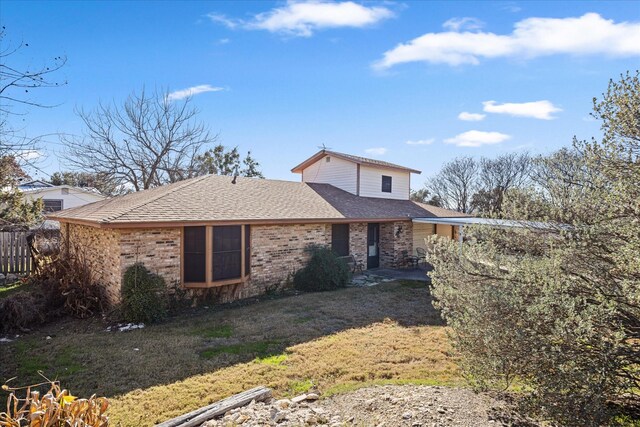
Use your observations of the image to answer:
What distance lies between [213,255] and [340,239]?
6.08 meters

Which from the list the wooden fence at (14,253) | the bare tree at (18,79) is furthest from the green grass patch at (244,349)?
the wooden fence at (14,253)

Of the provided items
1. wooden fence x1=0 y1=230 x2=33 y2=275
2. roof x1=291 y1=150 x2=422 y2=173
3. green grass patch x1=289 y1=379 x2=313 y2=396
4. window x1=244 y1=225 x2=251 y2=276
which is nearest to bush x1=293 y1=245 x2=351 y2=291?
window x1=244 y1=225 x2=251 y2=276

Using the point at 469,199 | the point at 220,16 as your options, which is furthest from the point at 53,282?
the point at 469,199

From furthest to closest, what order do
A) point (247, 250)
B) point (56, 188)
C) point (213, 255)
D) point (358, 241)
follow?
point (56, 188) < point (358, 241) < point (247, 250) < point (213, 255)

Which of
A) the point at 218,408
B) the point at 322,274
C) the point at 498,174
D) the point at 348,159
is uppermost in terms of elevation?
the point at 498,174

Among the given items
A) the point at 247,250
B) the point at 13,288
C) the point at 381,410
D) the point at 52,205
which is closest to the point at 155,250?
the point at 247,250

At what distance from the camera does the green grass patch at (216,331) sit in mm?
7648

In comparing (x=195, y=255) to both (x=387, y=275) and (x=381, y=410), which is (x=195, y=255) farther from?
(x=387, y=275)

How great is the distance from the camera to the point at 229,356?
6477 millimetres

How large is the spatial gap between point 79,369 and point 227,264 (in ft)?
15.8

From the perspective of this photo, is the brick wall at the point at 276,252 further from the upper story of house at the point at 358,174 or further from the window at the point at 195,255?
the upper story of house at the point at 358,174

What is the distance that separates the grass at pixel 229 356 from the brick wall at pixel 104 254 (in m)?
1.09

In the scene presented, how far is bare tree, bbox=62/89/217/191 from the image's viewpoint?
67.5 ft

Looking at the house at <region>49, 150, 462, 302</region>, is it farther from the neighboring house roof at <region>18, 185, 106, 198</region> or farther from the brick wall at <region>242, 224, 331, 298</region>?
the neighboring house roof at <region>18, 185, 106, 198</region>
